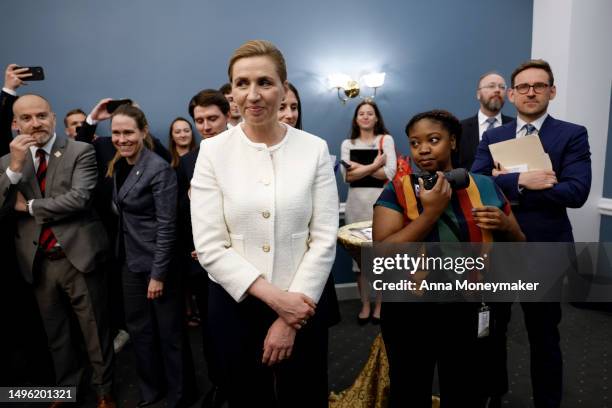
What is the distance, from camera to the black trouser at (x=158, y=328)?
2418 mm

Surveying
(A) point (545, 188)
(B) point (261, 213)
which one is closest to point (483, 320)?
(A) point (545, 188)

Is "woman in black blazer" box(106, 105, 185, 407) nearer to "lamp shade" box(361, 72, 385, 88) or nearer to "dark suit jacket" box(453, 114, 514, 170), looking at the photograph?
"dark suit jacket" box(453, 114, 514, 170)

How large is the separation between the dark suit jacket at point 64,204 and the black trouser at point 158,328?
0.96ft

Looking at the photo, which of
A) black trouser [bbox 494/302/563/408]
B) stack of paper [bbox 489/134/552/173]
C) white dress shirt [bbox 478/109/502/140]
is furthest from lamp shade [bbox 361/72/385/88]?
black trouser [bbox 494/302/563/408]

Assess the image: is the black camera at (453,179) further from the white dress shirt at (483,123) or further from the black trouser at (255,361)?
the white dress shirt at (483,123)

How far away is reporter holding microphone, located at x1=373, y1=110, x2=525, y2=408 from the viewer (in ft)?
5.01

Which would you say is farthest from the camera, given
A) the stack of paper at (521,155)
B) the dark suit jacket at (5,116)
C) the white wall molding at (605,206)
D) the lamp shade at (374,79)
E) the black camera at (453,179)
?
the lamp shade at (374,79)

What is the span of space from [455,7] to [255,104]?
4189mm

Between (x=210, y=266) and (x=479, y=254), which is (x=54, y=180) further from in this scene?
(x=479, y=254)

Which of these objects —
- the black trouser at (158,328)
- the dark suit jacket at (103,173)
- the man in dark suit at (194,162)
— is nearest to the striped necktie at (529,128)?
the man in dark suit at (194,162)

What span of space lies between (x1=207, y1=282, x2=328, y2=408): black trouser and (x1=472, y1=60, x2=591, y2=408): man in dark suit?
1.29m

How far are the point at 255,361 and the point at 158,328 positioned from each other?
1.31 metres

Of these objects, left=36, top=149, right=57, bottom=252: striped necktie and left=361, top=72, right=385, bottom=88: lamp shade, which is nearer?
left=36, top=149, right=57, bottom=252: striped necktie

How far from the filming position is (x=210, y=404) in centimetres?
254
